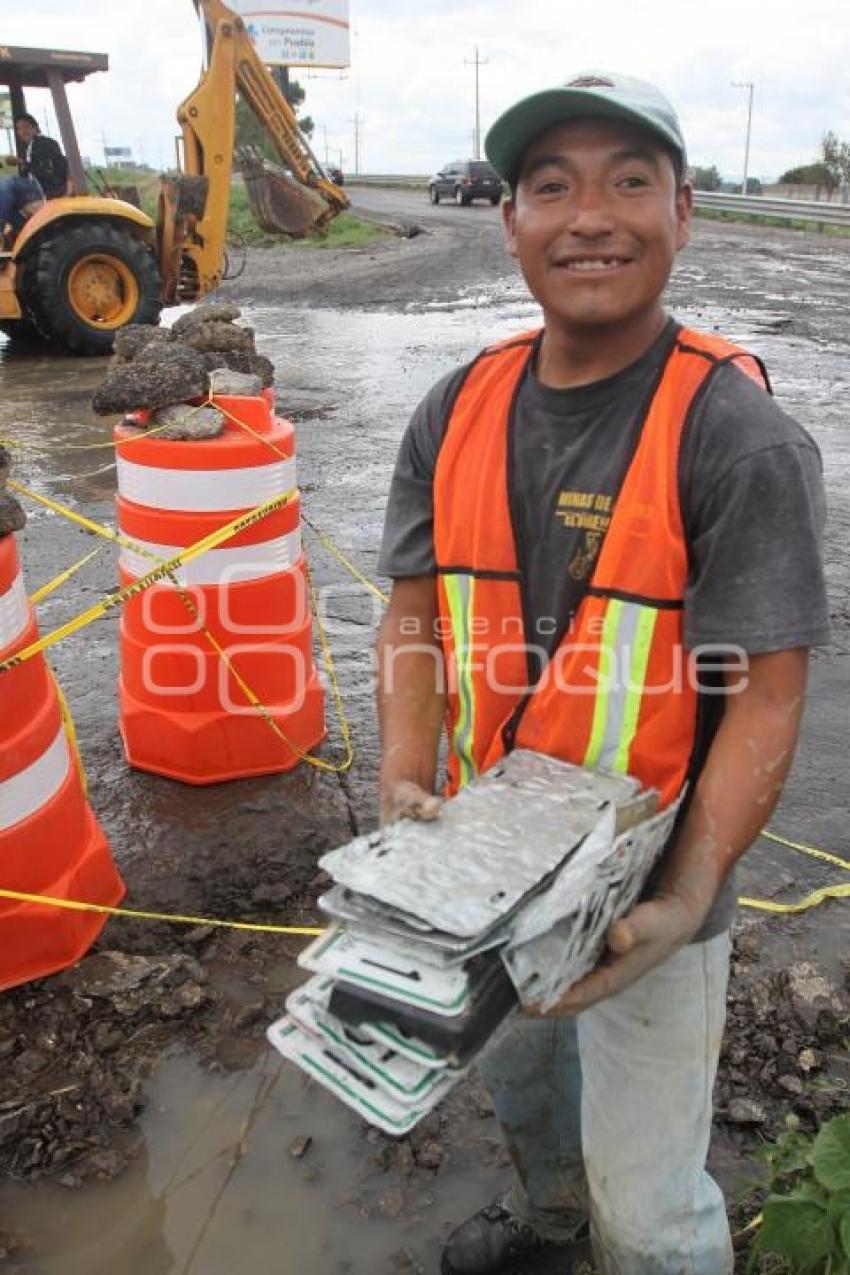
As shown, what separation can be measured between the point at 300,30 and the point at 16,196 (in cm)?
4411

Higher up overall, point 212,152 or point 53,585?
point 212,152

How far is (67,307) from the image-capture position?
1227cm

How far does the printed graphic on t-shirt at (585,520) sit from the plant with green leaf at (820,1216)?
3.85ft

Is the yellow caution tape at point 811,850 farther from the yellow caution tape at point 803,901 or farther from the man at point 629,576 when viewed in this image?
the man at point 629,576

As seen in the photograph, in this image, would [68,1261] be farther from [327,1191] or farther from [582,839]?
[582,839]

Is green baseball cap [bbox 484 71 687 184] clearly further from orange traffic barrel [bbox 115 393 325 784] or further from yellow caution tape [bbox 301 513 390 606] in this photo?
yellow caution tape [bbox 301 513 390 606]

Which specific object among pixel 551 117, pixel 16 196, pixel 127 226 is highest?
pixel 16 196

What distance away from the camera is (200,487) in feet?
11.5

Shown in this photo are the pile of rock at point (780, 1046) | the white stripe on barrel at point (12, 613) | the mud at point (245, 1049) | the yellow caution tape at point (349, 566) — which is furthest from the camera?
the yellow caution tape at point (349, 566)

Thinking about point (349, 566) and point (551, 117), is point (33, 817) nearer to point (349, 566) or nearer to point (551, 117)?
point (551, 117)

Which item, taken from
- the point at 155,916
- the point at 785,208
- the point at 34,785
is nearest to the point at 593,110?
the point at 34,785

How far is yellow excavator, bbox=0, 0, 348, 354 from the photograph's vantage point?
12.1m

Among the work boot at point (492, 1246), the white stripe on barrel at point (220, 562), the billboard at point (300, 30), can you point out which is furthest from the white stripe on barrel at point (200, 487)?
the billboard at point (300, 30)

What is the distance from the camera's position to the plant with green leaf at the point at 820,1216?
183cm
